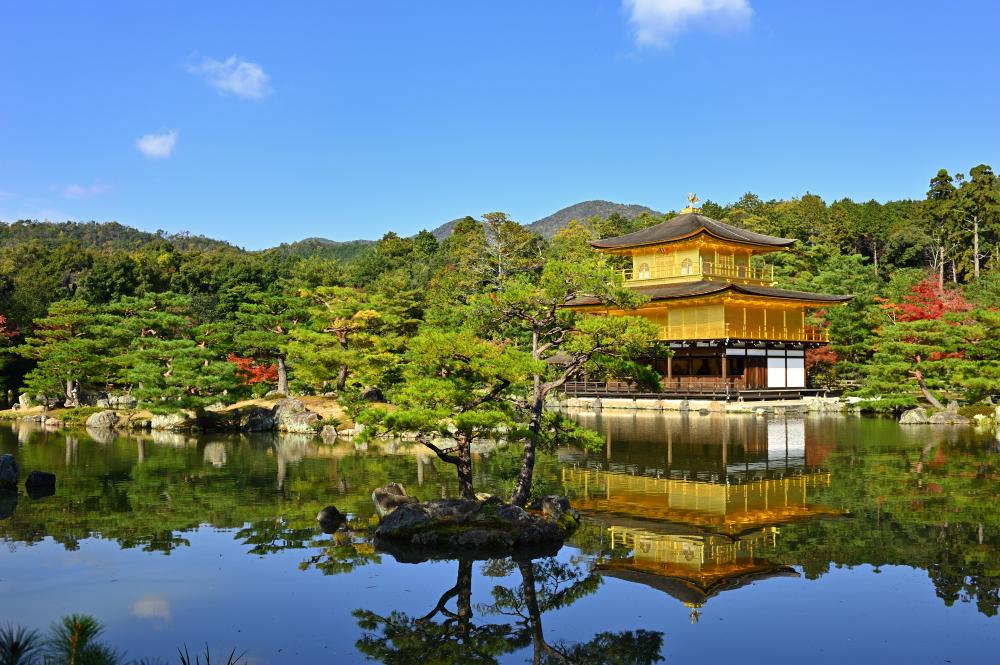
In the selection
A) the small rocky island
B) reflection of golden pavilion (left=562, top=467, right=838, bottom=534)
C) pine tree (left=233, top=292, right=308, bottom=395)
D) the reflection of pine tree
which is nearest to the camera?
the reflection of pine tree

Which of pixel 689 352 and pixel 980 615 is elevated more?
pixel 689 352

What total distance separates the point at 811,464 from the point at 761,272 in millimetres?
29183

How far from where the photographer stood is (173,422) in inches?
1150

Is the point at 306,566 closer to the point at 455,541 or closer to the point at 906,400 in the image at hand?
the point at 455,541

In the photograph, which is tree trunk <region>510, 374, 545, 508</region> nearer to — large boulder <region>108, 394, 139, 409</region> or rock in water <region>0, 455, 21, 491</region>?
rock in water <region>0, 455, 21, 491</region>

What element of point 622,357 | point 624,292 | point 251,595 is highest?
point 624,292

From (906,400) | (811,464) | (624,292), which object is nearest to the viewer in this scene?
(624,292)

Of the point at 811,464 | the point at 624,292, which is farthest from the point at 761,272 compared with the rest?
the point at 624,292

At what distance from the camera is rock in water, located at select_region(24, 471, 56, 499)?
15840 mm

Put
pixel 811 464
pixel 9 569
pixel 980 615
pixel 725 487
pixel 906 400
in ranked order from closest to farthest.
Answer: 1. pixel 980 615
2. pixel 9 569
3. pixel 725 487
4. pixel 811 464
5. pixel 906 400

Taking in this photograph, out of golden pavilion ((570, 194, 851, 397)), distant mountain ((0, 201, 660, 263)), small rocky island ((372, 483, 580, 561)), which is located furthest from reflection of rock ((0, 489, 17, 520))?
distant mountain ((0, 201, 660, 263))

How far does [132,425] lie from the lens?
1180 inches

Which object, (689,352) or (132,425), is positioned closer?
(132,425)

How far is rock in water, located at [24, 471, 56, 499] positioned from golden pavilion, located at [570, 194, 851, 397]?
960 inches
